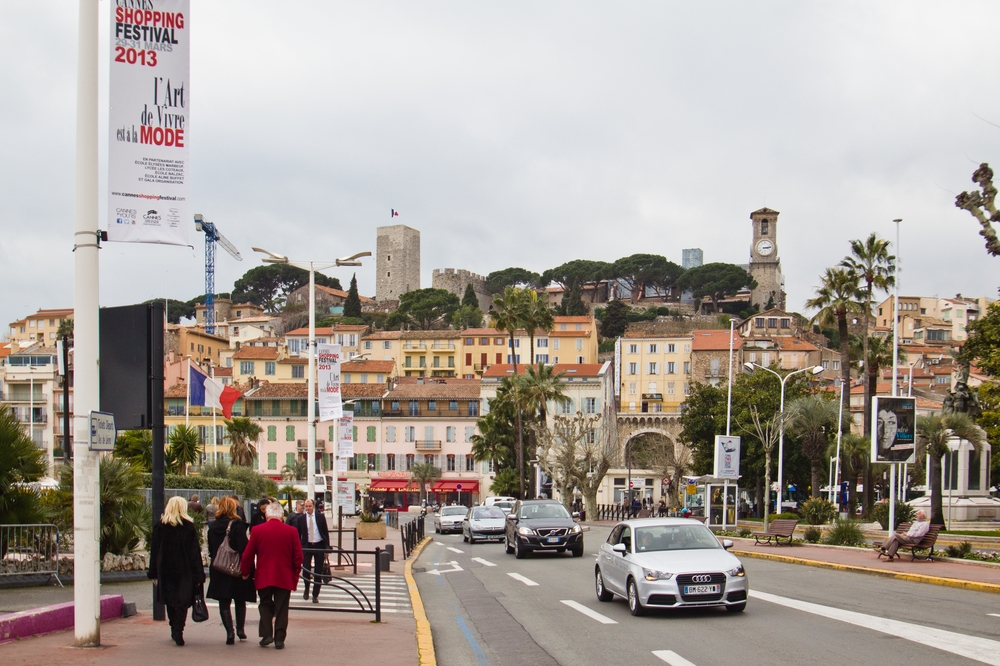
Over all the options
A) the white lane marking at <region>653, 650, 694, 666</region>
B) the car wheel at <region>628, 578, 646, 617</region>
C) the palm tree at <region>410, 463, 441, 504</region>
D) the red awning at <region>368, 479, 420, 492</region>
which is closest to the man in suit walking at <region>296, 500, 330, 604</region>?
the car wheel at <region>628, 578, 646, 617</region>

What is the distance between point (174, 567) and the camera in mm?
10469

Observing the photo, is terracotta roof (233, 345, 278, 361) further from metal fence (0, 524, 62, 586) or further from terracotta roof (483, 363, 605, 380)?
metal fence (0, 524, 62, 586)

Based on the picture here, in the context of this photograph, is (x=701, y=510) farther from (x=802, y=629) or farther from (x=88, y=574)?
(x=88, y=574)

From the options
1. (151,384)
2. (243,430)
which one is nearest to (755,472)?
(243,430)

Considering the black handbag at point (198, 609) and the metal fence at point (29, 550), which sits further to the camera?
the metal fence at point (29, 550)

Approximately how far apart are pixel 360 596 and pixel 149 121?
32.0ft

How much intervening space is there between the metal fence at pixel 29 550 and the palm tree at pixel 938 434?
2771cm

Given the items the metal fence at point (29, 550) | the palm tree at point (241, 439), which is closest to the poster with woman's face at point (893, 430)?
the metal fence at point (29, 550)

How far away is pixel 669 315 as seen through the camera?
566 ft

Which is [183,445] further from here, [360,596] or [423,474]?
[423,474]

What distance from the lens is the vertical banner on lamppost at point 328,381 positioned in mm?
29469

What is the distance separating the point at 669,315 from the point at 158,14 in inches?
6532

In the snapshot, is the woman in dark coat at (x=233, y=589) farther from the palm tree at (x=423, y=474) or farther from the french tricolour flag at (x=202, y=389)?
the palm tree at (x=423, y=474)

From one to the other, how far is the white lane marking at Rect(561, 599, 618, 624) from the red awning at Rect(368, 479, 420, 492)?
77886mm
